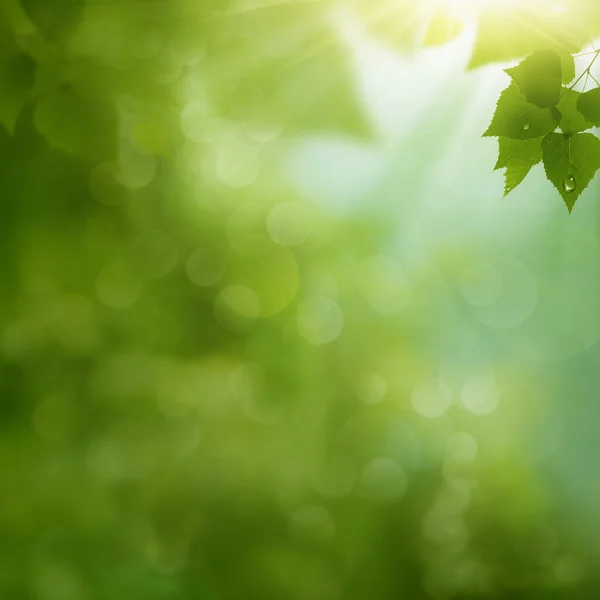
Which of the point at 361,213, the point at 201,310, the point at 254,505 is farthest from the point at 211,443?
the point at 361,213

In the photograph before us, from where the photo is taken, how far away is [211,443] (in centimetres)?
140

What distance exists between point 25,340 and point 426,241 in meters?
1.01

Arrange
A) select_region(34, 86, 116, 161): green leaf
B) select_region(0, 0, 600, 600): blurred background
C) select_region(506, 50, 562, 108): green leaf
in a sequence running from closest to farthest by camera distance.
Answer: select_region(506, 50, 562, 108): green leaf < select_region(34, 86, 116, 161): green leaf < select_region(0, 0, 600, 600): blurred background

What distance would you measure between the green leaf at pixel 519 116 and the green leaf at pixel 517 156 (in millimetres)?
18

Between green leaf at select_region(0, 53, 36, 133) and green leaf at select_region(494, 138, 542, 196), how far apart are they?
3.44ft

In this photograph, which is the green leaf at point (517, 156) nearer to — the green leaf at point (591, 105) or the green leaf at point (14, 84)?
the green leaf at point (591, 105)

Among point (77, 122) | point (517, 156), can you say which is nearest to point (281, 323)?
point (77, 122)

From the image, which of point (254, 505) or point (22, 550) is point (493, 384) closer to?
point (254, 505)

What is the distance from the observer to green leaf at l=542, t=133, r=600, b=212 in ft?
1.96

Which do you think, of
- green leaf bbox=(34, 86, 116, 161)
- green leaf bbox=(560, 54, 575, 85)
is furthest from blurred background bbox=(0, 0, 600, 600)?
green leaf bbox=(560, 54, 575, 85)

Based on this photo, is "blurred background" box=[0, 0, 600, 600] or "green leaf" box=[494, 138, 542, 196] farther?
"blurred background" box=[0, 0, 600, 600]

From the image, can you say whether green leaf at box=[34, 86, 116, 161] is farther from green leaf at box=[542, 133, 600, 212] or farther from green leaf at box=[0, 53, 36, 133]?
green leaf at box=[542, 133, 600, 212]

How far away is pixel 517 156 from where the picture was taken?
0.62 meters

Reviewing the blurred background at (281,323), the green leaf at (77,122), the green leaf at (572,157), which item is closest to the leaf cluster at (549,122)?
the green leaf at (572,157)
